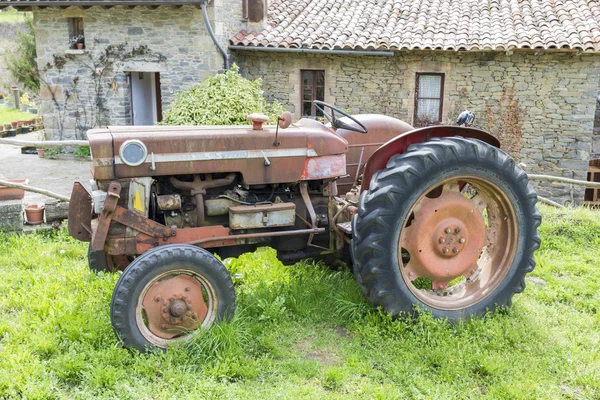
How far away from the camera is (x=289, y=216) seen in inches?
150

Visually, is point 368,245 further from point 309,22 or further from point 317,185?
point 309,22

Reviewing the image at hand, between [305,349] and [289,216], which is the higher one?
[289,216]

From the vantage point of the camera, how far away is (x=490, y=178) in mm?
3729

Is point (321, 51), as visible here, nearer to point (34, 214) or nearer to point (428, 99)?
point (428, 99)

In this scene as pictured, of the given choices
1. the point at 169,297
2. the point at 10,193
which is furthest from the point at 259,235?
the point at 10,193

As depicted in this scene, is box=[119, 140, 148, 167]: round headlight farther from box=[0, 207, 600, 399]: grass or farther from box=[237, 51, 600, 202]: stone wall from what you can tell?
box=[237, 51, 600, 202]: stone wall

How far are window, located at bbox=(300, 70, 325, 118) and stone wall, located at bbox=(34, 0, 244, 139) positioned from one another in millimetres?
1931

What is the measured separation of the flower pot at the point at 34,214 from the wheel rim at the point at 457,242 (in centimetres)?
394

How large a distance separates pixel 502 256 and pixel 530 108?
8.83m

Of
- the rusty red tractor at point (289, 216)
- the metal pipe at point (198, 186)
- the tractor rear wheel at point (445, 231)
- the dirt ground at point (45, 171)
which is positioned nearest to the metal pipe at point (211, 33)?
the dirt ground at point (45, 171)

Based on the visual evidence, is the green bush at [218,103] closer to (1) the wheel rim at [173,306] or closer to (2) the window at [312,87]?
(2) the window at [312,87]

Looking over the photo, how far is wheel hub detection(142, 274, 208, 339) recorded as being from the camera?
330cm

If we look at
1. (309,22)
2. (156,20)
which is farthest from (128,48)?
(309,22)

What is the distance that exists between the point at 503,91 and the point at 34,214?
31.3ft
